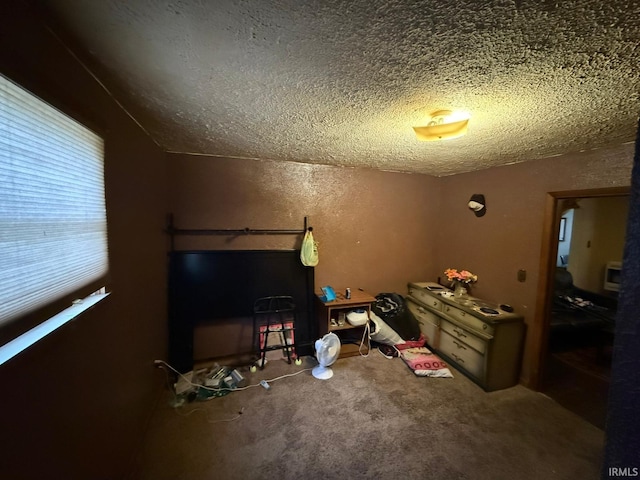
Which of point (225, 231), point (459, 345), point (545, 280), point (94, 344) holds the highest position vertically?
point (225, 231)

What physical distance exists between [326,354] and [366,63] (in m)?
2.51

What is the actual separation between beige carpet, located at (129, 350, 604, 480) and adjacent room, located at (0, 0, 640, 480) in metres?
0.02

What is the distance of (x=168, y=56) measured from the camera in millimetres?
997

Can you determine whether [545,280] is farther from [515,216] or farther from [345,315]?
[345,315]

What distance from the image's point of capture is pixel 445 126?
1.47m

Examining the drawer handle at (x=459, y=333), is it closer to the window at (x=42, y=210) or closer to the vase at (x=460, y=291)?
the vase at (x=460, y=291)

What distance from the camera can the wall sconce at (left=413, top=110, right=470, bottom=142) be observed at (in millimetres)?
1458

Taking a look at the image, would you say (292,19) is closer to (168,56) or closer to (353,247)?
(168,56)

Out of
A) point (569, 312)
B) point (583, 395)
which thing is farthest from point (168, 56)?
point (569, 312)

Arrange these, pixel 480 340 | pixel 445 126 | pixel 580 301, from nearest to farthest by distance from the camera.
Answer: pixel 445 126 < pixel 480 340 < pixel 580 301

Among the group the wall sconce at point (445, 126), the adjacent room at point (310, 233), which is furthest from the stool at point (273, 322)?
the wall sconce at point (445, 126)

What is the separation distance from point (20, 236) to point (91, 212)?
Answer: 1.42ft

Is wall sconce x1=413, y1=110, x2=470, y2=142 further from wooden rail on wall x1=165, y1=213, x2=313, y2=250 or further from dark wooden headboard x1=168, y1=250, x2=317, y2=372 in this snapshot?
dark wooden headboard x1=168, y1=250, x2=317, y2=372

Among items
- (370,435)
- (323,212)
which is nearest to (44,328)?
(370,435)
